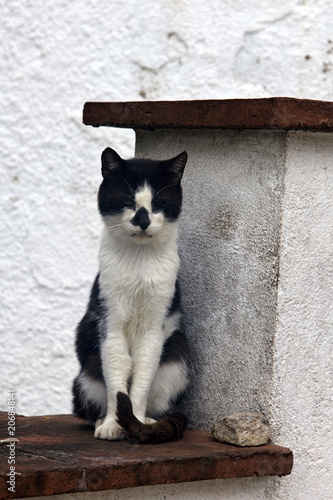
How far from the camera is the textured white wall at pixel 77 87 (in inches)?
156

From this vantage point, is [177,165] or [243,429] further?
[177,165]

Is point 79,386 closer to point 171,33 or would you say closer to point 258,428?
point 258,428

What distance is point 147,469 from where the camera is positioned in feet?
6.88

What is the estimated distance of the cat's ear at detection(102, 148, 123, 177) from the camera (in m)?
2.42

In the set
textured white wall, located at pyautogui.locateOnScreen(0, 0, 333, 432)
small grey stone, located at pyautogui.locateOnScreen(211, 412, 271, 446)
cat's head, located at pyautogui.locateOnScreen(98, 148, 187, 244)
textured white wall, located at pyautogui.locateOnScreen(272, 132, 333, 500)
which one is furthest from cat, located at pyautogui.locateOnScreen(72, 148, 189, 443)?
textured white wall, located at pyautogui.locateOnScreen(0, 0, 333, 432)

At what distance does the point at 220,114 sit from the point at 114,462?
1.08 metres

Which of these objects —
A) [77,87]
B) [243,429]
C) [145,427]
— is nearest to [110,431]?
[145,427]

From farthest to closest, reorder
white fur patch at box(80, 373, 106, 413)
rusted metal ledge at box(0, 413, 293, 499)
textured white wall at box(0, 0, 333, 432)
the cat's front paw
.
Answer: textured white wall at box(0, 0, 333, 432), white fur patch at box(80, 373, 106, 413), the cat's front paw, rusted metal ledge at box(0, 413, 293, 499)

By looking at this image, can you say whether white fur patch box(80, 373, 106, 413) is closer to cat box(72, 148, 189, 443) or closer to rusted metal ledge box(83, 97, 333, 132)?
cat box(72, 148, 189, 443)

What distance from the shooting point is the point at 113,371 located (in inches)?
94.7

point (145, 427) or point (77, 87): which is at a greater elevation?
point (77, 87)

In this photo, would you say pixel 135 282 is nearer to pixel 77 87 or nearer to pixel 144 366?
pixel 144 366

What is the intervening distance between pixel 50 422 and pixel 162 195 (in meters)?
0.90

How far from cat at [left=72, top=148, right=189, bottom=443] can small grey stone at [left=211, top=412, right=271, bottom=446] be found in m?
0.14
